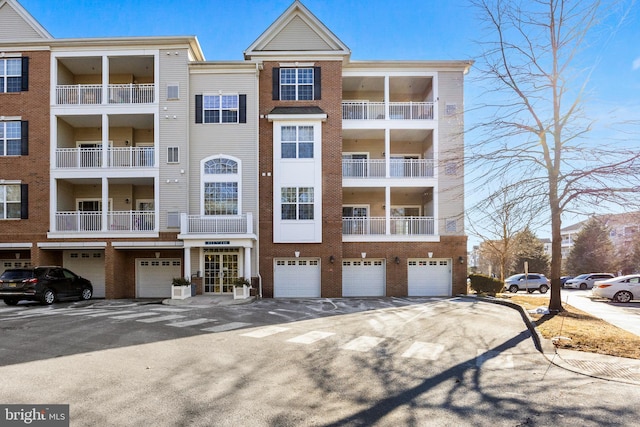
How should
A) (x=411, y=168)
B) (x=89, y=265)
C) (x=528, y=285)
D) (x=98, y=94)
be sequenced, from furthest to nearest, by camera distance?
(x=528, y=285) → (x=411, y=168) → (x=89, y=265) → (x=98, y=94)

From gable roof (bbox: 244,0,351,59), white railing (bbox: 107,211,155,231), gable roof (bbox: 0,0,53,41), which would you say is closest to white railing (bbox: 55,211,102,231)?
white railing (bbox: 107,211,155,231)

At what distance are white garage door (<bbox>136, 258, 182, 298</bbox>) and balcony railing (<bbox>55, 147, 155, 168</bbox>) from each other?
526cm

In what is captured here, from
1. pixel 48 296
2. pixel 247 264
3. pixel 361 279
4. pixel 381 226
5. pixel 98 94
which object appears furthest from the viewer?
pixel 381 226

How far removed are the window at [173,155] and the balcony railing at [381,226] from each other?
927cm

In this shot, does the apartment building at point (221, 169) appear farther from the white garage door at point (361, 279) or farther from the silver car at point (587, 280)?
the silver car at point (587, 280)

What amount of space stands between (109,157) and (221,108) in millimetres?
6292

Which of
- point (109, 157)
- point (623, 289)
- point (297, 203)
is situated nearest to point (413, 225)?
point (297, 203)

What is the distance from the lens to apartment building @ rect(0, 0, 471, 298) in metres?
20.0

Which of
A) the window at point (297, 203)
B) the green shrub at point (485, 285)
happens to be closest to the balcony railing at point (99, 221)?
the window at point (297, 203)

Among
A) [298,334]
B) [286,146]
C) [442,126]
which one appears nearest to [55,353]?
[298,334]

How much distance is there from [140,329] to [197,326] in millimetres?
1490

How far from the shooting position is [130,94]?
20.5m

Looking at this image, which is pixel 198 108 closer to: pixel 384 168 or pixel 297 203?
pixel 297 203

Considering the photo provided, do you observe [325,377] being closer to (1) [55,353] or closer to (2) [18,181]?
(1) [55,353]
